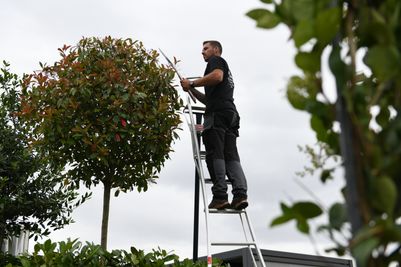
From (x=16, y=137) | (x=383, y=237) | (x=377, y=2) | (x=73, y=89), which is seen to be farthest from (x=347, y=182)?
(x=16, y=137)

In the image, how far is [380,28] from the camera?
1.22 metres

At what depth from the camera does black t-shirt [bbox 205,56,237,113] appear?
608 cm

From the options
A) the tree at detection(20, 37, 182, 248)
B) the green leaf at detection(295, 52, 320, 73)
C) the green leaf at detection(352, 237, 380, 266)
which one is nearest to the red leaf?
the tree at detection(20, 37, 182, 248)

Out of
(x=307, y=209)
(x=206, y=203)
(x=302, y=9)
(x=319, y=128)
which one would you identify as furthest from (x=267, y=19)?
(x=206, y=203)

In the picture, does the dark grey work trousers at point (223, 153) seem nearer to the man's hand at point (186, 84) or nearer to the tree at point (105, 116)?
the man's hand at point (186, 84)

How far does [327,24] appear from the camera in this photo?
126 cm

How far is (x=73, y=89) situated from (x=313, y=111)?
6140 mm

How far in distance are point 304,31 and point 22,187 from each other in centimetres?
950

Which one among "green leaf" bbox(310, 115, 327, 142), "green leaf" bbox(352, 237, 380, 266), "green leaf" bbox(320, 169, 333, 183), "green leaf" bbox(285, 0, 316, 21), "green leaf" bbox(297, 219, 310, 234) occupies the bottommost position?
"green leaf" bbox(352, 237, 380, 266)

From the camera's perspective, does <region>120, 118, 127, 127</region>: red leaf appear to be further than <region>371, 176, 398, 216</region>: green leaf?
Yes

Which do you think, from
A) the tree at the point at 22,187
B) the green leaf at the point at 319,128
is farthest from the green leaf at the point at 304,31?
the tree at the point at 22,187

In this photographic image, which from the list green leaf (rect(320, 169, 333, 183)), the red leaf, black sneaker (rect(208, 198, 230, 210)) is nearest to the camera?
green leaf (rect(320, 169, 333, 183))

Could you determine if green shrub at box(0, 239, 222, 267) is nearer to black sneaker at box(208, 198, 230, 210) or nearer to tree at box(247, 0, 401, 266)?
black sneaker at box(208, 198, 230, 210)

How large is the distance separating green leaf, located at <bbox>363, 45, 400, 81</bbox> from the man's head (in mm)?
5225
